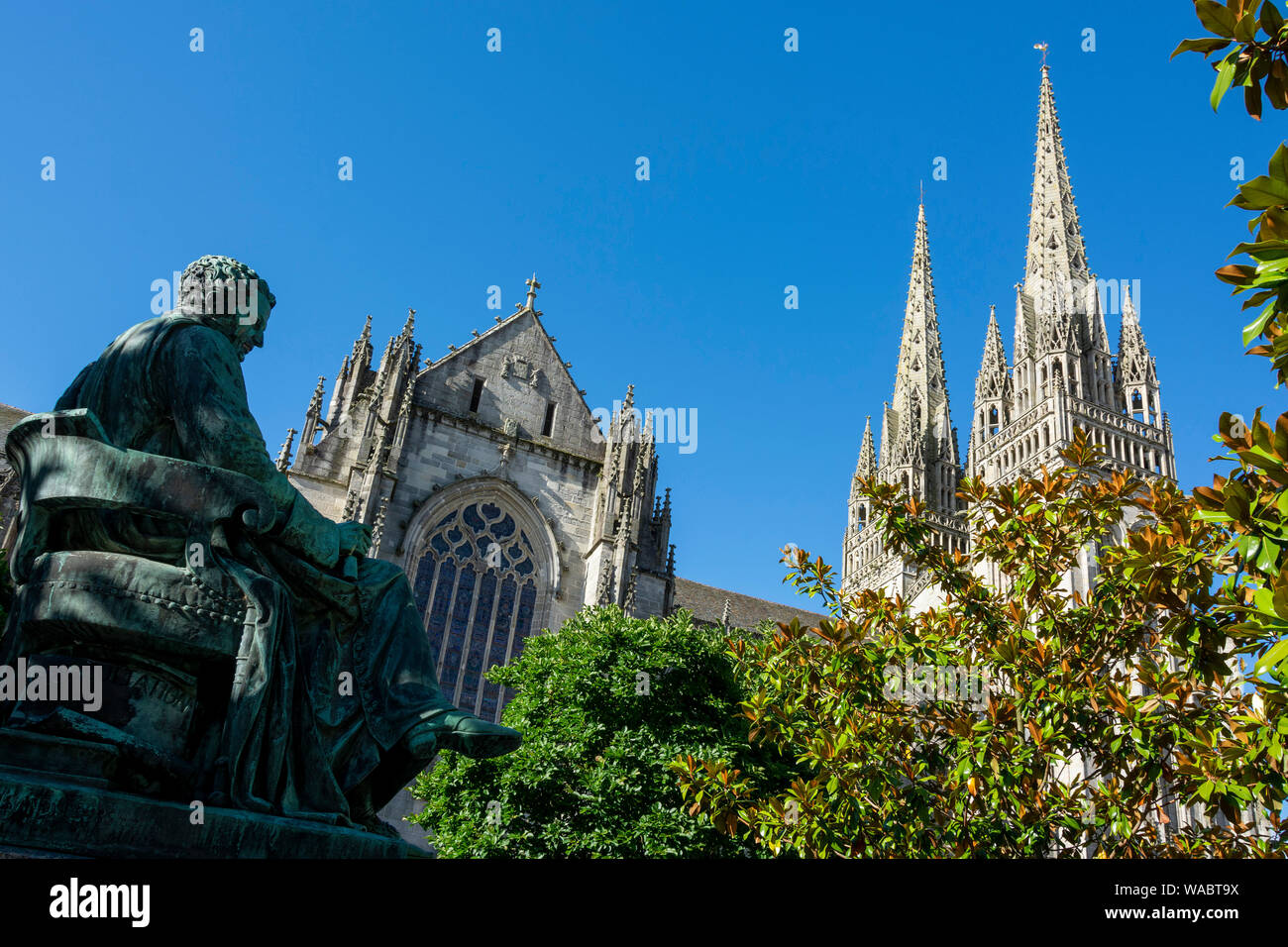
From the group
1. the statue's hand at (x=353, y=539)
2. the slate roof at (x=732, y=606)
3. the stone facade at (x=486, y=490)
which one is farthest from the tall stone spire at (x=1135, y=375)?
the statue's hand at (x=353, y=539)

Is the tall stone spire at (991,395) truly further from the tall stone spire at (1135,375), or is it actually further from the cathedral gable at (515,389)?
the cathedral gable at (515,389)

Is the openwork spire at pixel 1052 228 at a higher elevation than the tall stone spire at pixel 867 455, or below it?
higher

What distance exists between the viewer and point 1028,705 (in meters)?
9.16

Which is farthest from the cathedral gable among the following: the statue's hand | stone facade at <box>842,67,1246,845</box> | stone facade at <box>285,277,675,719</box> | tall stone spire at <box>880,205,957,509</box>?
tall stone spire at <box>880,205,957,509</box>

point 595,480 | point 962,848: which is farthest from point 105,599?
point 595,480

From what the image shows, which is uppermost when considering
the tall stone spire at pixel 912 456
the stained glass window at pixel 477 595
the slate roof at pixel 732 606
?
the tall stone spire at pixel 912 456

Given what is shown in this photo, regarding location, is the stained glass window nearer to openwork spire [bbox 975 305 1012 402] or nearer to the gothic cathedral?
the gothic cathedral

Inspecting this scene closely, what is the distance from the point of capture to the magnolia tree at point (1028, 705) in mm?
7859

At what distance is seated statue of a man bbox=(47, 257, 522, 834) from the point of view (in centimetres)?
412

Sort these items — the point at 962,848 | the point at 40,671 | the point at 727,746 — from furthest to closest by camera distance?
1. the point at 727,746
2. the point at 962,848
3. the point at 40,671

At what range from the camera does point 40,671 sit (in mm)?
3668

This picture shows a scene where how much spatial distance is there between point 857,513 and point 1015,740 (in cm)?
5617

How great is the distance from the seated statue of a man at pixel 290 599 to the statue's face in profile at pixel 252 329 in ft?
0.26
